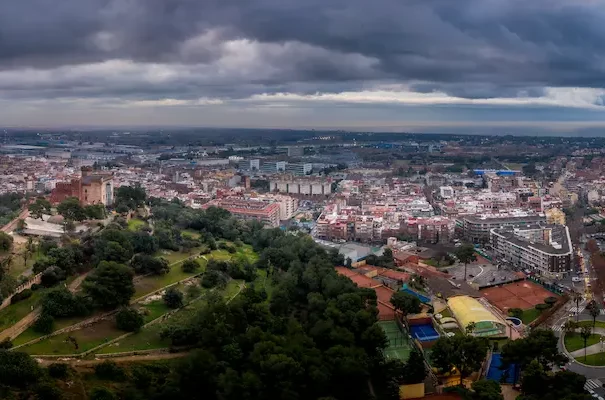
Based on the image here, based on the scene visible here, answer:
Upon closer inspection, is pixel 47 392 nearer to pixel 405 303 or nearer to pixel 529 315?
pixel 405 303

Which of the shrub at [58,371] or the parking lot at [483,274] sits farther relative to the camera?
the parking lot at [483,274]

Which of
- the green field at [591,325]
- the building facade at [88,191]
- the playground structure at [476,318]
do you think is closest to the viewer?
the playground structure at [476,318]

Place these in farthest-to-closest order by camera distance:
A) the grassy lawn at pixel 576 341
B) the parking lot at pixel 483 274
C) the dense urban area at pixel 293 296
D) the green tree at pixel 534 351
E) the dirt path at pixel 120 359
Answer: the parking lot at pixel 483 274 → the grassy lawn at pixel 576 341 → the green tree at pixel 534 351 → the dirt path at pixel 120 359 → the dense urban area at pixel 293 296

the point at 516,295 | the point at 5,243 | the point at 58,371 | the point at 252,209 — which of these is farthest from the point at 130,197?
the point at 516,295

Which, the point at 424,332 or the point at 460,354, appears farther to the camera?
the point at 424,332

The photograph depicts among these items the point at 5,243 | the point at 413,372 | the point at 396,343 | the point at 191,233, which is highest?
the point at 5,243

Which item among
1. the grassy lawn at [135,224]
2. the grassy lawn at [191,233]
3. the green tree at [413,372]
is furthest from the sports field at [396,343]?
the grassy lawn at [135,224]

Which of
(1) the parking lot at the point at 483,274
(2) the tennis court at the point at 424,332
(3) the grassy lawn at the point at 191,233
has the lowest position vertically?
(1) the parking lot at the point at 483,274

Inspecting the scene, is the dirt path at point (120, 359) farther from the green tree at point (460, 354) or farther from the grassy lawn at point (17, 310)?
the green tree at point (460, 354)
